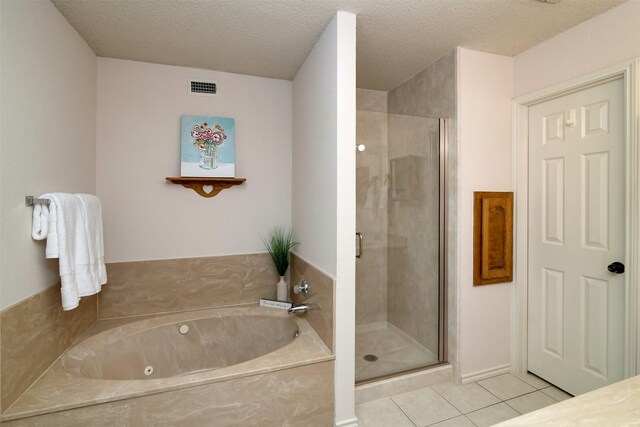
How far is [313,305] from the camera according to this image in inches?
84.4

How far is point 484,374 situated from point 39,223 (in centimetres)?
299

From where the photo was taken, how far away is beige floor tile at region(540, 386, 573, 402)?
82.0 inches

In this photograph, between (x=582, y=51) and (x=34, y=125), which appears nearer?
(x=34, y=125)

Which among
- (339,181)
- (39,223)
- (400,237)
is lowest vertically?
(400,237)

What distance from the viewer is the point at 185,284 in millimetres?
2498

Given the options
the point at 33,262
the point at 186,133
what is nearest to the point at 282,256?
the point at 186,133

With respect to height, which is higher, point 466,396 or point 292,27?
point 292,27

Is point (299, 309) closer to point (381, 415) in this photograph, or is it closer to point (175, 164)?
point (381, 415)

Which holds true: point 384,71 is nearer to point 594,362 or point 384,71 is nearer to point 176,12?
point 176,12

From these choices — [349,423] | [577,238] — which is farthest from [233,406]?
[577,238]

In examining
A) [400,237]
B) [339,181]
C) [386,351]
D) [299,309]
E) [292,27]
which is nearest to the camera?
[339,181]

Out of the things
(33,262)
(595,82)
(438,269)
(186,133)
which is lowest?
(438,269)

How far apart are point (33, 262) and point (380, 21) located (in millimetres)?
2320

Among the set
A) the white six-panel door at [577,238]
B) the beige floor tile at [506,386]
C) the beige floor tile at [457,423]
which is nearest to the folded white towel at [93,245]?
the beige floor tile at [457,423]
